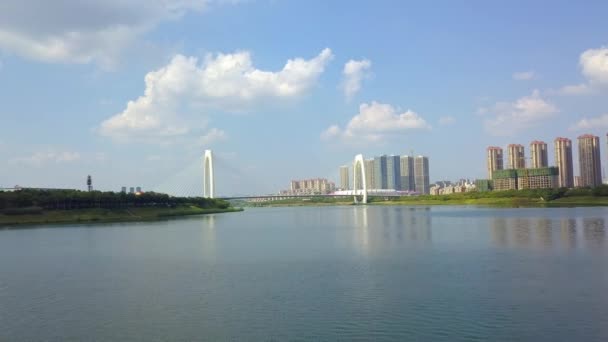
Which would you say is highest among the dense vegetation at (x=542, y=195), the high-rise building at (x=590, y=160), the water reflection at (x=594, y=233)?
the high-rise building at (x=590, y=160)

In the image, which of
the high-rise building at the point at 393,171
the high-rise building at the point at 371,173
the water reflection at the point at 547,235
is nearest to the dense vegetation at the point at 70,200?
the water reflection at the point at 547,235

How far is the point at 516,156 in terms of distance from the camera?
10769 centimetres

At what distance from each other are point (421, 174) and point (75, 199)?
12407 centimetres

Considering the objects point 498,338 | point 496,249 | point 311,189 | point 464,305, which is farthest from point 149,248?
point 311,189

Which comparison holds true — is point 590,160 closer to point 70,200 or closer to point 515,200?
point 515,200

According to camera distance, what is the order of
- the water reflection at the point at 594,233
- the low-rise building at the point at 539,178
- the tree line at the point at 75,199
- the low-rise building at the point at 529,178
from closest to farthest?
the water reflection at the point at 594,233, the tree line at the point at 75,199, the low-rise building at the point at 539,178, the low-rise building at the point at 529,178

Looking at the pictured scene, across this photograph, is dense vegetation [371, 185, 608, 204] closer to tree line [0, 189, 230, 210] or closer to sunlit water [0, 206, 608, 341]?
tree line [0, 189, 230, 210]

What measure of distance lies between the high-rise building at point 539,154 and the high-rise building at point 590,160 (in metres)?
7.28

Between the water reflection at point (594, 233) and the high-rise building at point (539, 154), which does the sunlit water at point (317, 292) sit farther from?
the high-rise building at point (539, 154)

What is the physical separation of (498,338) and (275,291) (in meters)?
4.87

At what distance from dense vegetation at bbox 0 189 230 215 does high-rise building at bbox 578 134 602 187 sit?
7483 centimetres

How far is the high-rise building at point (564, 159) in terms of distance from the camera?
9594cm

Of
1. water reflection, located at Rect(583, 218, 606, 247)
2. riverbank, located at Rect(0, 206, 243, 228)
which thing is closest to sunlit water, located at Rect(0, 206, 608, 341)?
water reflection, located at Rect(583, 218, 606, 247)

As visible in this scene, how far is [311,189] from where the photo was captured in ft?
517
